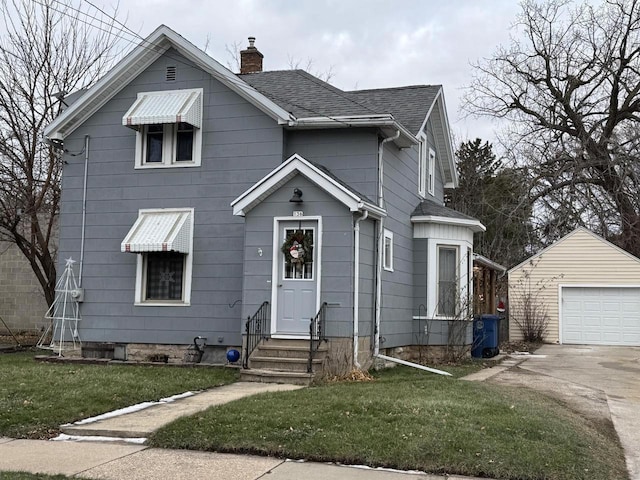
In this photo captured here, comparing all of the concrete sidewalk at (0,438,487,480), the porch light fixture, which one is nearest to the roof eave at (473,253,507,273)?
the porch light fixture

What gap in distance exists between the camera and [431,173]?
18844mm

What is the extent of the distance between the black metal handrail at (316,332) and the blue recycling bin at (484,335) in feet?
19.3

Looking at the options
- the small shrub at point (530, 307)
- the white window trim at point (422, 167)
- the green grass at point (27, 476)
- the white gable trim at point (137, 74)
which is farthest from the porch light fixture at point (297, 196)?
the small shrub at point (530, 307)

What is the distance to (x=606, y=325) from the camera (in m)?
24.1

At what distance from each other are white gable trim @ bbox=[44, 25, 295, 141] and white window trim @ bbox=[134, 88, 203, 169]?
0.74m

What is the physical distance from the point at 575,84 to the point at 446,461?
82.9ft

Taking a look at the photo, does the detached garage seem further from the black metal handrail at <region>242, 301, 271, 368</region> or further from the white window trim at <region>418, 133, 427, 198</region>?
the black metal handrail at <region>242, 301, 271, 368</region>

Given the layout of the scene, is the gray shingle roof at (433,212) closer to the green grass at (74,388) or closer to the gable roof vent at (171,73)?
the green grass at (74,388)

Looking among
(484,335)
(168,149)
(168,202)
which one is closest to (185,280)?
(168,202)

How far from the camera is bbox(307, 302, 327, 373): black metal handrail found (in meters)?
11.7

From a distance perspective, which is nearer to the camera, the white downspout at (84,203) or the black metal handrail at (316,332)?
the black metal handrail at (316,332)

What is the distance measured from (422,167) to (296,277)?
6.24m

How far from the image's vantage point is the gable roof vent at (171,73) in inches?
594

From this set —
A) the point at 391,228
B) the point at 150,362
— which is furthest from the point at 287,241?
the point at 150,362
